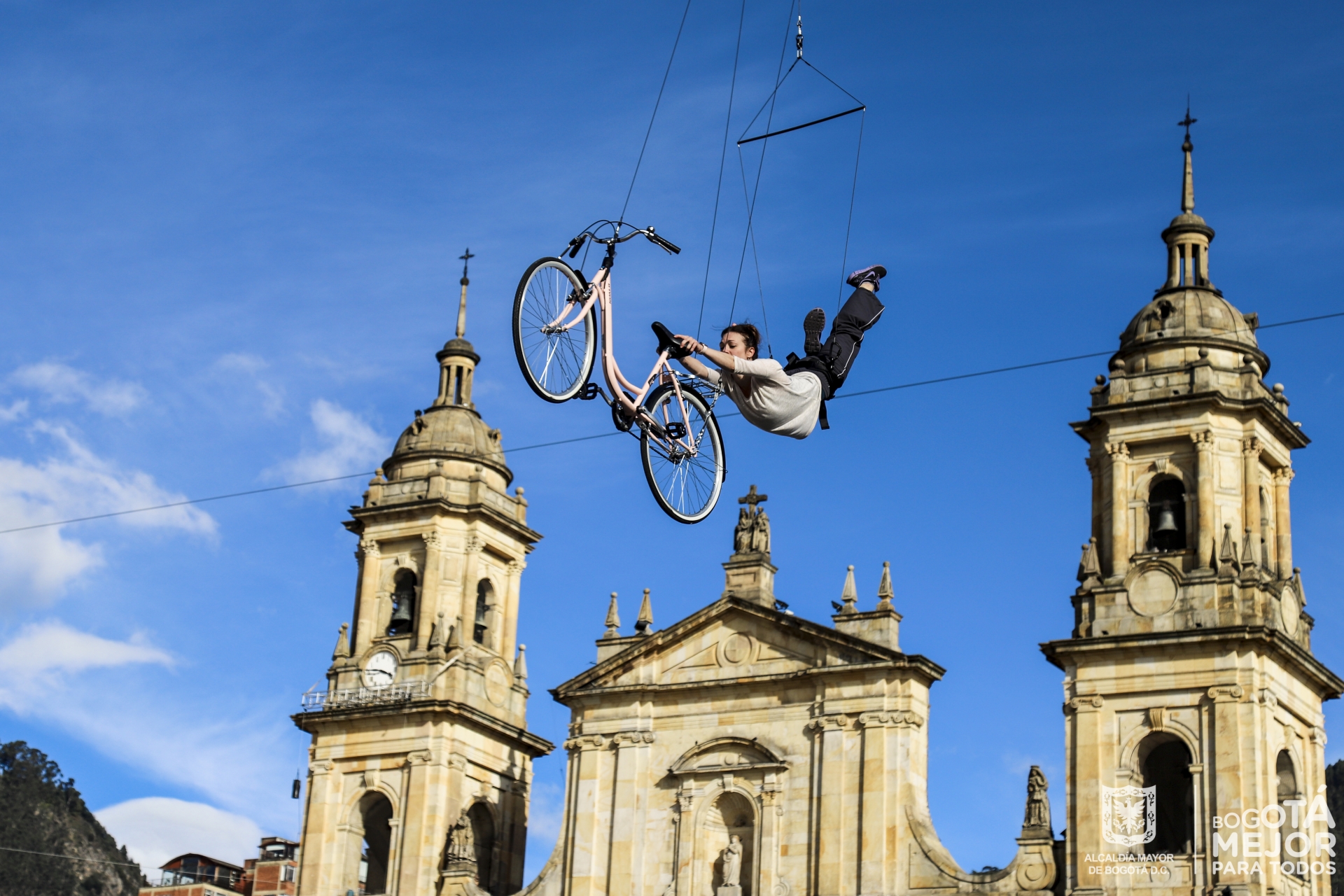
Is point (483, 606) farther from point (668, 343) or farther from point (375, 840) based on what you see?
point (668, 343)

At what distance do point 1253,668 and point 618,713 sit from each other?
13494 millimetres

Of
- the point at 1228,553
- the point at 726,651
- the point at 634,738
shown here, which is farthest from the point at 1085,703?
the point at 634,738

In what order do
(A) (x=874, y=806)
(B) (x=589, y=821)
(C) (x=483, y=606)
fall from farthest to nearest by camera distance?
(C) (x=483, y=606)
(B) (x=589, y=821)
(A) (x=874, y=806)

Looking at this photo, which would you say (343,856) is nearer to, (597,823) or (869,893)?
(597,823)

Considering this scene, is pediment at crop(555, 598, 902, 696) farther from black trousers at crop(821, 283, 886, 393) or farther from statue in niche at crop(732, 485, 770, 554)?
black trousers at crop(821, 283, 886, 393)

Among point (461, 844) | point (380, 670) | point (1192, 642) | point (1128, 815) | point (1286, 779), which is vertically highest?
point (380, 670)

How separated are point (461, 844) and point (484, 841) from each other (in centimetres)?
290

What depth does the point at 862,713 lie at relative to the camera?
40656mm

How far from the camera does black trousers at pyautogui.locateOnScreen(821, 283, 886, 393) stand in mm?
17594

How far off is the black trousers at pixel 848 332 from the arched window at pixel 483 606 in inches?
1210

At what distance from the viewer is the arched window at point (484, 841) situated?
152ft

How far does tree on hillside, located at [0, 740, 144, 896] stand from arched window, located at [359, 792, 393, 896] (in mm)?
42441

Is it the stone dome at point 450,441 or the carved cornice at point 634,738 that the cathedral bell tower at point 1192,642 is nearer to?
the carved cornice at point 634,738

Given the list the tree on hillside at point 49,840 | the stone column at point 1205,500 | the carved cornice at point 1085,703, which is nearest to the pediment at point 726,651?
the carved cornice at point 1085,703
